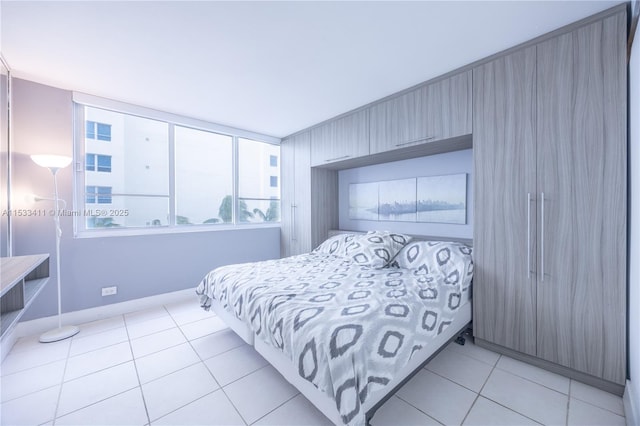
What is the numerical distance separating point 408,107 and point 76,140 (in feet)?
12.4

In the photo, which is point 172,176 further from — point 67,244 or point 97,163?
point 67,244

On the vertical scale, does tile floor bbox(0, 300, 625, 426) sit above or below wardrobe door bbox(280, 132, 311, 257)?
below

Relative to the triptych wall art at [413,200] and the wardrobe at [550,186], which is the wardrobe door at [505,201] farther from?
the triptych wall art at [413,200]

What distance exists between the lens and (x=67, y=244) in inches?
105

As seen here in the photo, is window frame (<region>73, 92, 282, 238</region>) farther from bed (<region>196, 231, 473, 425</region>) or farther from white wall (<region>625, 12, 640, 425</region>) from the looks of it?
white wall (<region>625, 12, 640, 425</region>)

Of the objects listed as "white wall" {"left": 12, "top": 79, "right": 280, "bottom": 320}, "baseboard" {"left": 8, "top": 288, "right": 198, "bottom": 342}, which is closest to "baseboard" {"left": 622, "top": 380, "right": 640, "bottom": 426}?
"baseboard" {"left": 8, "top": 288, "right": 198, "bottom": 342}

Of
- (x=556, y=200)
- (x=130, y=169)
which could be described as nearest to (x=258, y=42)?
(x=130, y=169)

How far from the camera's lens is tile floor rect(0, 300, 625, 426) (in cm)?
146

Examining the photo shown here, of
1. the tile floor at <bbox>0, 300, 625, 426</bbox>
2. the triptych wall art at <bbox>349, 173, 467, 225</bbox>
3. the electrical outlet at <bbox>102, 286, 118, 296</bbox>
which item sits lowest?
the tile floor at <bbox>0, 300, 625, 426</bbox>

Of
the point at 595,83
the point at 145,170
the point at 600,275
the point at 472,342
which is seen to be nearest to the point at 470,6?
the point at 595,83

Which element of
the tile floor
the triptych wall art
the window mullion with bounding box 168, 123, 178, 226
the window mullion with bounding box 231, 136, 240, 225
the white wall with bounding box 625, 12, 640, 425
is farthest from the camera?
the window mullion with bounding box 231, 136, 240, 225

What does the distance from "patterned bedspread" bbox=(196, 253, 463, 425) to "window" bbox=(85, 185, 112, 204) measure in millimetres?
1760

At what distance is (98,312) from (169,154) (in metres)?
2.11

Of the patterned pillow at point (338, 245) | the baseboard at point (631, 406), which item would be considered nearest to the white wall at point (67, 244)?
the patterned pillow at point (338, 245)
